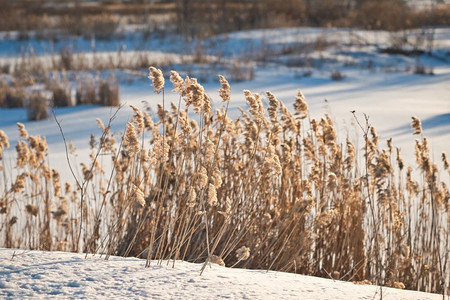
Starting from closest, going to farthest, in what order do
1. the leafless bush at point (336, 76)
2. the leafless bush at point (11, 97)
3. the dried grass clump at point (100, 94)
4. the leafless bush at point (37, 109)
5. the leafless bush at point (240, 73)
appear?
the leafless bush at point (37, 109)
the dried grass clump at point (100, 94)
the leafless bush at point (11, 97)
the leafless bush at point (240, 73)
the leafless bush at point (336, 76)

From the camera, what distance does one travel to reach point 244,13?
1888cm

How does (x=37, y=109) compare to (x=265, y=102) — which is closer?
(x=265, y=102)

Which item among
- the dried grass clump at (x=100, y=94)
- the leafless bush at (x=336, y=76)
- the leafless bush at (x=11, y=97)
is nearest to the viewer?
the dried grass clump at (x=100, y=94)

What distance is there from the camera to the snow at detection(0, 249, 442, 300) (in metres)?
1.77

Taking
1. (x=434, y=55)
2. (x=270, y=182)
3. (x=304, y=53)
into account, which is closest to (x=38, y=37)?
(x=304, y=53)

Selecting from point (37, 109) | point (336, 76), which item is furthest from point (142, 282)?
point (336, 76)

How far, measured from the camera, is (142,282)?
6.09ft

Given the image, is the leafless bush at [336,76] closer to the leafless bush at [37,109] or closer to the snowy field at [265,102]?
the snowy field at [265,102]

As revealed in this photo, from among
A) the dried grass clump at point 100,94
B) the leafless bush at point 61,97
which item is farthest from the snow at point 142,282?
the leafless bush at point 61,97

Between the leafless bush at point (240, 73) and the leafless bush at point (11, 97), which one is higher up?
the leafless bush at point (240, 73)

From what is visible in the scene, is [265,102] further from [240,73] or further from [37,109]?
[240,73]

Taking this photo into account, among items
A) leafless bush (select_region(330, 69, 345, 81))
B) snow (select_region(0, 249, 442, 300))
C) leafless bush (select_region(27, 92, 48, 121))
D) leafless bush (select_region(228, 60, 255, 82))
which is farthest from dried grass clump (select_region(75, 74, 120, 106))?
snow (select_region(0, 249, 442, 300))

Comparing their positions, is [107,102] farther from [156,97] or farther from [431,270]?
[431,270]

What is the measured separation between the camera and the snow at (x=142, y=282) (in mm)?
1773
